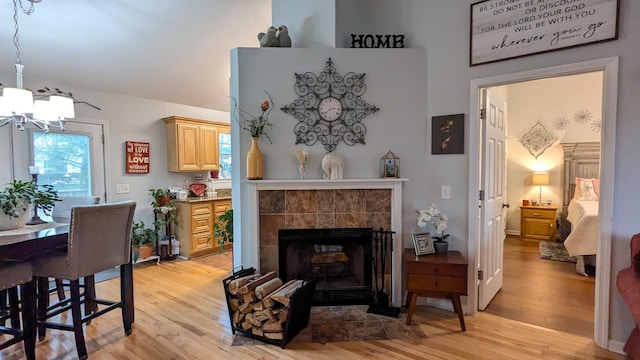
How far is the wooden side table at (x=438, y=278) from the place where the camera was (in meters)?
2.53

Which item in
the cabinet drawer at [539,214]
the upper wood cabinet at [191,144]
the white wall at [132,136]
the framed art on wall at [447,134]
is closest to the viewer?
the framed art on wall at [447,134]

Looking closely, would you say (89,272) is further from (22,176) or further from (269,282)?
(22,176)

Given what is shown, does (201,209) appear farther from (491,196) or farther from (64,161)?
(491,196)

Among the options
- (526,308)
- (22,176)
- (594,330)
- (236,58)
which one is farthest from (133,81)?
(594,330)

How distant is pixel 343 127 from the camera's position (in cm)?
303

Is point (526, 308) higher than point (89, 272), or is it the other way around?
point (89, 272)

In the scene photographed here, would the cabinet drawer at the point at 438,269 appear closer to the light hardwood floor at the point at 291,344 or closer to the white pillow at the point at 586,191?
the light hardwood floor at the point at 291,344

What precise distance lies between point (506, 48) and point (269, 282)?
2.67 meters

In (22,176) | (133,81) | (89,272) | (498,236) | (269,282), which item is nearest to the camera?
(89,272)

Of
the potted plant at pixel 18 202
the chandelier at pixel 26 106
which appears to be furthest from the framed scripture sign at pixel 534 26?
the potted plant at pixel 18 202

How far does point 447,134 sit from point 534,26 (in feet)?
3.30

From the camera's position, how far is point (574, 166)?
5434 millimetres

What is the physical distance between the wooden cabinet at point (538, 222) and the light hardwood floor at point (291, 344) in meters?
A: 3.49

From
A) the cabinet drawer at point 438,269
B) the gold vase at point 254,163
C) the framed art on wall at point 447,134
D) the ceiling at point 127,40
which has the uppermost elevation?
the ceiling at point 127,40
